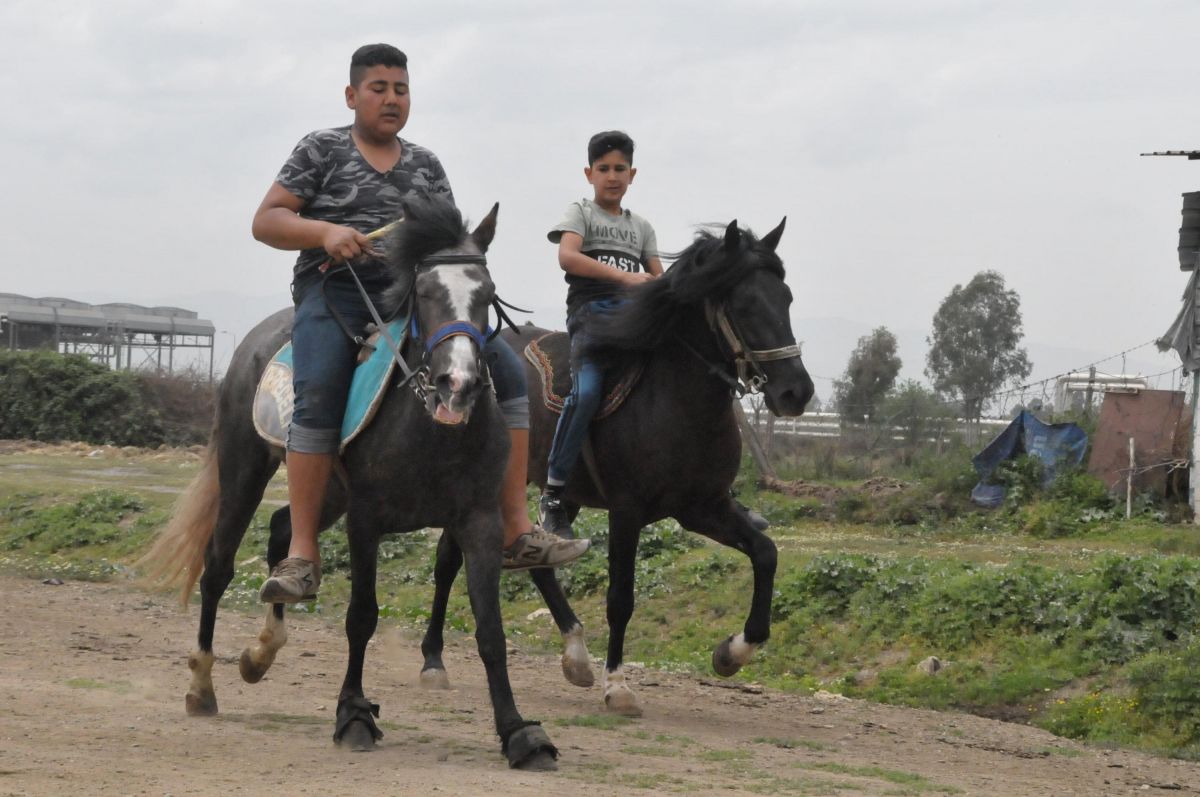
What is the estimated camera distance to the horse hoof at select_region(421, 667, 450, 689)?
877cm

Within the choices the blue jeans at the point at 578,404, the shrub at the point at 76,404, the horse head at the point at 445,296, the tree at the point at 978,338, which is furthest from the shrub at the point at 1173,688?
the tree at the point at 978,338

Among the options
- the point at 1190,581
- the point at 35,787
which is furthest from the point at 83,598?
the point at 1190,581

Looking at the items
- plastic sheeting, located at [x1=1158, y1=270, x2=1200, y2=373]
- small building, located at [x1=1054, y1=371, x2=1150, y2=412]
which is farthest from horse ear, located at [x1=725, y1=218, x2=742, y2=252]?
plastic sheeting, located at [x1=1158, y1=270, x2=1200, y2=373]

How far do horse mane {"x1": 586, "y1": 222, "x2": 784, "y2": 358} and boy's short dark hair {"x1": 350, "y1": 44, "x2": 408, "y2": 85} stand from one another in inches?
78.2

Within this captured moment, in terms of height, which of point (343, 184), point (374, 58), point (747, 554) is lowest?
point (747, 554)

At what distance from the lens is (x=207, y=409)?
3541 centimetres

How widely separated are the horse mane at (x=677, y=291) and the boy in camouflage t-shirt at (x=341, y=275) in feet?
4.83

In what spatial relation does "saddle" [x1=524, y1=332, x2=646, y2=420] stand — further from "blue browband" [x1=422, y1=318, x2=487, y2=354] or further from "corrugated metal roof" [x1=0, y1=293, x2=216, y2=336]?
"corrugated metal roof" [x1=0, y1=293, x2=216, y2=336]

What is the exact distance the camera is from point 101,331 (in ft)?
178

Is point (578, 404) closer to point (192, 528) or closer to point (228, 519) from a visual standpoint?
point (228, 519)

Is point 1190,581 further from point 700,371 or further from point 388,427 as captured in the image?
point 388,427

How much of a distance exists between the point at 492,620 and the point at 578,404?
2576mm

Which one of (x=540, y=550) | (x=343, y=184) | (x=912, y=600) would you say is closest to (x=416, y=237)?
(x=343, y=184)

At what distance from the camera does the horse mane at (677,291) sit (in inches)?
309
